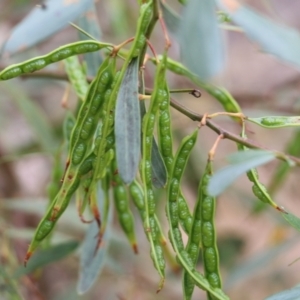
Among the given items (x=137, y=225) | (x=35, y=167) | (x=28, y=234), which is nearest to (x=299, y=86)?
→ (x=137, y=225)

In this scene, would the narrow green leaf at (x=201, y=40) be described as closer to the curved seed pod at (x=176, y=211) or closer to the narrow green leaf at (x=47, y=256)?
the curved seed pod at (x=176, y=211)

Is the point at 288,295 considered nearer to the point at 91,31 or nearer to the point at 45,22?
the point at 45,22

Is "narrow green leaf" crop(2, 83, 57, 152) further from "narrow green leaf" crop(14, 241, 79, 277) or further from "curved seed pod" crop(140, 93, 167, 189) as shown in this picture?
"curved seed pod" crop(140, 93, 167, 189)

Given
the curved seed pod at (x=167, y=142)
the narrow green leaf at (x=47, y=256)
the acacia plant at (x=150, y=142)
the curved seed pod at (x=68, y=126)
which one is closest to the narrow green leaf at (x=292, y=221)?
the acacia plant at (x=150, y=142)

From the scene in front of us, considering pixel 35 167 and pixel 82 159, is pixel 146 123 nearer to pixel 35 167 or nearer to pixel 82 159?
pixel 82 159

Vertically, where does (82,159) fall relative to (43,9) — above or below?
below

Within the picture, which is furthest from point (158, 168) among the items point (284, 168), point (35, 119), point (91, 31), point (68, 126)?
point (35, 119)
